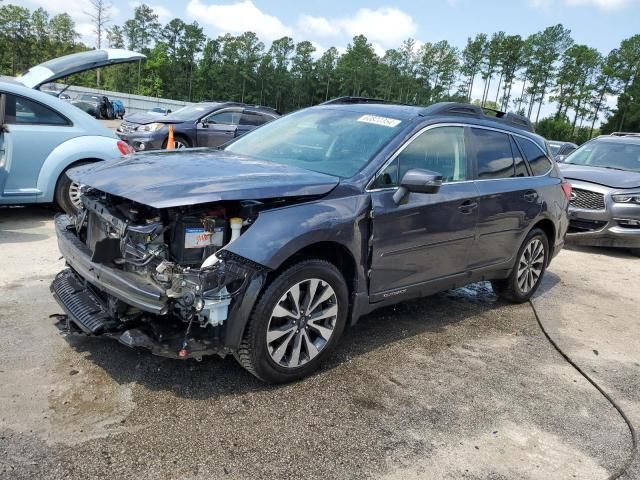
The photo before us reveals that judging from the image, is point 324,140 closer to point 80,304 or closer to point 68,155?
point 80,304

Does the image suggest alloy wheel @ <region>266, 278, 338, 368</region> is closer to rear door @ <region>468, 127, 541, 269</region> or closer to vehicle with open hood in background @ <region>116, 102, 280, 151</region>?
rear door @ <region>468, 127, 541, 269</region>

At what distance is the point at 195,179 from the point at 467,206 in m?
2.31

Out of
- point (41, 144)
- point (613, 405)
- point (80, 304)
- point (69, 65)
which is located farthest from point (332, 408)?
point (69, 65)

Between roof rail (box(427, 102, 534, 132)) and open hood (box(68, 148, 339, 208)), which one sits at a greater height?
roof rail (box(427, 102, 534, 132))

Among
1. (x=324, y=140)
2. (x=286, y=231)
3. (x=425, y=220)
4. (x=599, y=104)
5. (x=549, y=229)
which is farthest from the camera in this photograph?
(x=599, y=104)

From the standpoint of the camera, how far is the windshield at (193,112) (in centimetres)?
1291

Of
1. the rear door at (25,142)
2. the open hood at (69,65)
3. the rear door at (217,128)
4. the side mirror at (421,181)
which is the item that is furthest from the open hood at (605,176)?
the rear door at (25,142)

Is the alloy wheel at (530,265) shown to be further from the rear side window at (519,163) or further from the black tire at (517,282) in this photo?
the rear side window at (519,163)

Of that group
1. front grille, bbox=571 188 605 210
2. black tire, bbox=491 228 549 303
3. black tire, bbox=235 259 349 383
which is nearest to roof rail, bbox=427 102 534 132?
black tire, bbox=491 228 549 303

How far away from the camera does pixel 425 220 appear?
13.3 ft

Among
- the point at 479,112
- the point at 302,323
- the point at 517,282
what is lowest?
the point at 517,282

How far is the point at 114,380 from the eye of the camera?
333 centimetres

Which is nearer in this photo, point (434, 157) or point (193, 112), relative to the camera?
point (434, 157)

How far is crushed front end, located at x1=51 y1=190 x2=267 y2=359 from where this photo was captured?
296 centimetres
